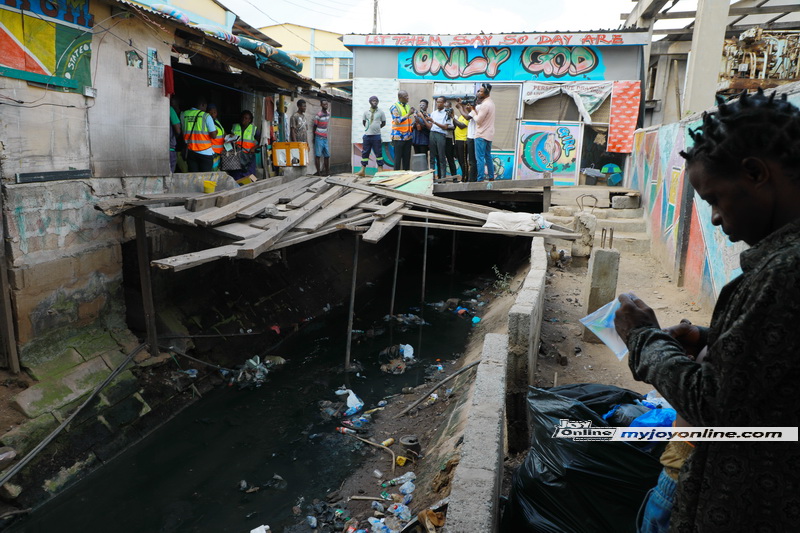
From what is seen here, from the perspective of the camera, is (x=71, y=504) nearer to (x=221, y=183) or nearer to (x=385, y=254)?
(x=221, y=183)

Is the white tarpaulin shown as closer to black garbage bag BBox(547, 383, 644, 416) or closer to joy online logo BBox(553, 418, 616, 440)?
black garbage bag BBox(547, 383, 644, 416)

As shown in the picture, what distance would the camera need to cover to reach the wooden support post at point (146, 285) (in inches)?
283

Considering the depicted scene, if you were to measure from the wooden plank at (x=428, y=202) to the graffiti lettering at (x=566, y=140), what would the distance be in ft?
24.3

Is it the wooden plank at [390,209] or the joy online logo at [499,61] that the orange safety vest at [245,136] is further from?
the joy online logo at [499,61]

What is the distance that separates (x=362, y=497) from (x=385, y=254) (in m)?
9.52

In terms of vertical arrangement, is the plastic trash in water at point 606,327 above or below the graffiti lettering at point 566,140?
Result: below

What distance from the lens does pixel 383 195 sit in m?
9.56

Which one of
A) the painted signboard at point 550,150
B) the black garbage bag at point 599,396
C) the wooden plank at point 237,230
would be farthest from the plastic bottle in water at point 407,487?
the painted signboard at point 550,150

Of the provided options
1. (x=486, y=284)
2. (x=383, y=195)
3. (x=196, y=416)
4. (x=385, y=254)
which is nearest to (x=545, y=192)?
(x=486, y=284)

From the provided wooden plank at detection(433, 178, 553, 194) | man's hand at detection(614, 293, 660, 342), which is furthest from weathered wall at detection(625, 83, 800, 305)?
man's hand at detection(614, 293, 660, 342)

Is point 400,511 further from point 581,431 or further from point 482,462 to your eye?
point 581,431

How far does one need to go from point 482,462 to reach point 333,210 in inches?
236

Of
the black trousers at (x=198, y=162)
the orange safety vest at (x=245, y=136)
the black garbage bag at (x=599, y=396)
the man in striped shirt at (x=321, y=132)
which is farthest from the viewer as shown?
the man in striped shirt at (x=321, y=132)

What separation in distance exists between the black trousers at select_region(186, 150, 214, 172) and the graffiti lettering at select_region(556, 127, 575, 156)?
33.2 ft
